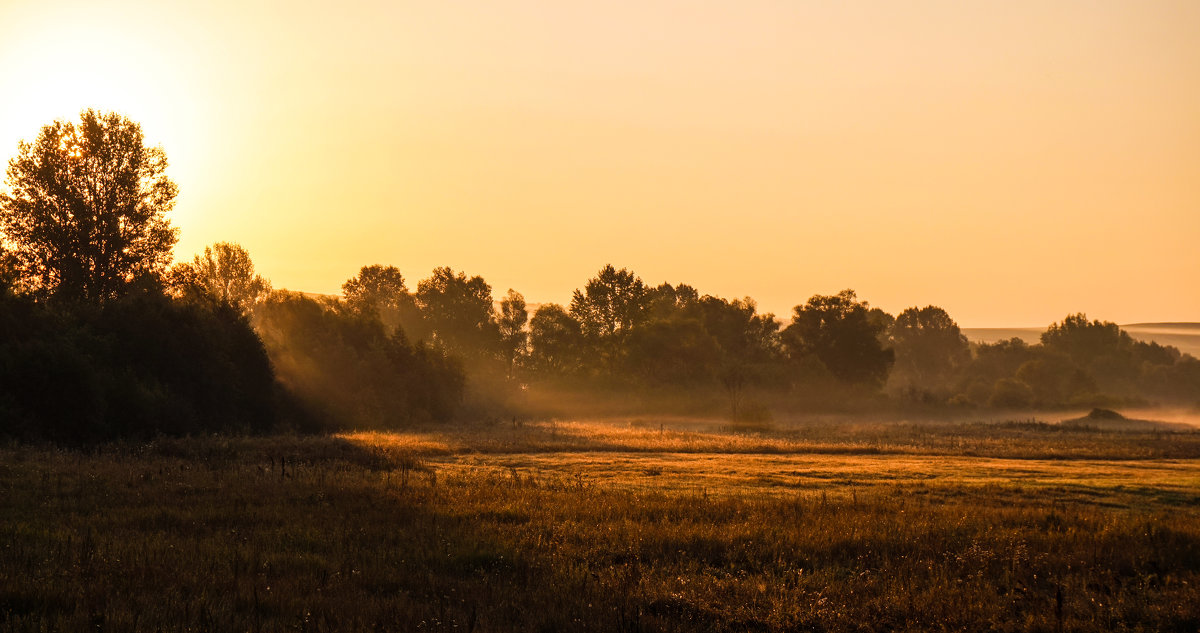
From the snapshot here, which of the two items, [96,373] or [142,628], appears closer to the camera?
[142,628]

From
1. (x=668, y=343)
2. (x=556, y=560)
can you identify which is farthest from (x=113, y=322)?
(x=668, y=343)

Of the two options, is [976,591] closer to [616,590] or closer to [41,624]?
[616,590]

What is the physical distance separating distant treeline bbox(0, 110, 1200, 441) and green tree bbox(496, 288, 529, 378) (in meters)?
0.35

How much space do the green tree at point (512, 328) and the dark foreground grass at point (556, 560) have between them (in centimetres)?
10511

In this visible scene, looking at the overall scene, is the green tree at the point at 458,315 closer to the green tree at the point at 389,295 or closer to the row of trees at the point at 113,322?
the green tree at the point at 389,295

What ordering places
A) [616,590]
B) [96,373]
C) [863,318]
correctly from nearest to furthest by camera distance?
[616,590] < [96,373] < [863,318]

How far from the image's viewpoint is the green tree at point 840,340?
121312mm

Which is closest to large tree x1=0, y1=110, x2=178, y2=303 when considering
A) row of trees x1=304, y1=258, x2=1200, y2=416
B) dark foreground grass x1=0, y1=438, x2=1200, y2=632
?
dark foreground grass x1=0, y1=438, x2=1200, y2=632

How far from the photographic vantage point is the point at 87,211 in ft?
177

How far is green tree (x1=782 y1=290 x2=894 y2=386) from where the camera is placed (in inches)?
4776

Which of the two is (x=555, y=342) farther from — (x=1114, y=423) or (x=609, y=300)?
(x=1114, y=423)

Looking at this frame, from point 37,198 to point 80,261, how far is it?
4292 millimetres

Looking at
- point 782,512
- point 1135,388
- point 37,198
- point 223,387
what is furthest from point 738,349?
point 782,512

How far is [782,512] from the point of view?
2064 centimetres
